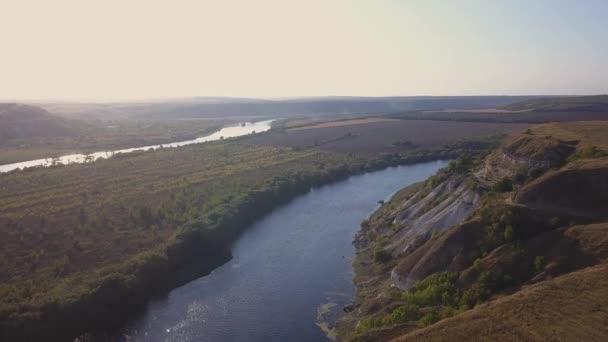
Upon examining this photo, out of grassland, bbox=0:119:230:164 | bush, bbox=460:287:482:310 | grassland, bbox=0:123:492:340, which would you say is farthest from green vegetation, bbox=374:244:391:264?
grassland, bbox=0:119:230:164

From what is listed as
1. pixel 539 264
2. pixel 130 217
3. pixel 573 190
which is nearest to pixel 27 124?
pixel 130 217

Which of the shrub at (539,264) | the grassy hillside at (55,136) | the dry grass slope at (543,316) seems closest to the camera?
the dry grass slope at (543,316)

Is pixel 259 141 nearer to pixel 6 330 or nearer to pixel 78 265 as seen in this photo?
pixel 78 265

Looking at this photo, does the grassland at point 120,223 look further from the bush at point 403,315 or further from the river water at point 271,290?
the bush at point 403,315

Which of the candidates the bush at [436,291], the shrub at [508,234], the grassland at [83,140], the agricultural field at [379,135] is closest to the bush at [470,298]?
the bush at [436,291]

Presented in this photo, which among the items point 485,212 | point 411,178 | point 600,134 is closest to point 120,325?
point 485,212

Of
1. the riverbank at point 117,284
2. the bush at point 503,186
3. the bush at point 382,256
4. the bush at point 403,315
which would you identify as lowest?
the riverbank at point 117,284
